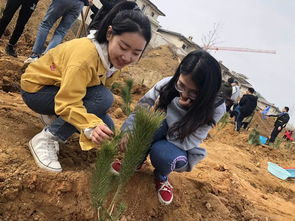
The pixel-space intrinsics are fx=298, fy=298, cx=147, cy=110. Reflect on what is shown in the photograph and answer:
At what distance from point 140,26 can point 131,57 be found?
177 mm

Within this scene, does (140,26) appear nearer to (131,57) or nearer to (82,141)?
(131,57)

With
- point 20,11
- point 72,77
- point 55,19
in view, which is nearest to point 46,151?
point 72,77

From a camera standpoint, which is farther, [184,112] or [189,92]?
[184,112]

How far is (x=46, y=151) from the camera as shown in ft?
5.62

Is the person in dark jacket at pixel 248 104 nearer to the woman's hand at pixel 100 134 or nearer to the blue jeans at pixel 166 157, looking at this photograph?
the blue jeans at pixel 166 157

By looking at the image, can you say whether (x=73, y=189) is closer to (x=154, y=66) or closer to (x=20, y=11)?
(x=20, y=11)

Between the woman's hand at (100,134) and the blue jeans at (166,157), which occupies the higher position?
the woman's hand at (100,134)

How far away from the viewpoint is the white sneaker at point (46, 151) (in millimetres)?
1679

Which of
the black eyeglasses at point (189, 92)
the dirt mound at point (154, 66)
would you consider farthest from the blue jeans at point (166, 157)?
the dirt mound at point (154, 66)

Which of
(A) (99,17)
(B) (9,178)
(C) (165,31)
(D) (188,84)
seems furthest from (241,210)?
(C) (165,31)

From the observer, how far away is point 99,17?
351 centimetres

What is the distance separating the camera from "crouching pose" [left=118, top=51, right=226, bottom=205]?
5.78 ft

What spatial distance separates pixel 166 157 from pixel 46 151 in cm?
72

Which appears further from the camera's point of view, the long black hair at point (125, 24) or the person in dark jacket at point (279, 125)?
the person in dark jacket at point (279, 125)
